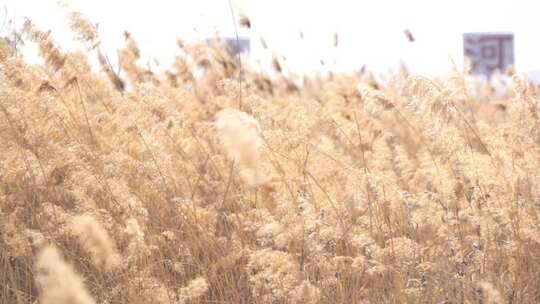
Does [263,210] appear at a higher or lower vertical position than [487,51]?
higher

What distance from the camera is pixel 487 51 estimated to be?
36.6 ft

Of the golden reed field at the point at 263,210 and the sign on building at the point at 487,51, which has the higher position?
the golden reed field at the point at 263,210

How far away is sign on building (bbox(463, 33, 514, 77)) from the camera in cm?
1096

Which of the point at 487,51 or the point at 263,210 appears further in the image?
the point at 487,51

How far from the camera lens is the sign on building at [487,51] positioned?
36.0ft

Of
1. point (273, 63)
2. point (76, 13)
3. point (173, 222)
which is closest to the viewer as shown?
point (76, 13)

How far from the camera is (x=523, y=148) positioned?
2561 millimetres

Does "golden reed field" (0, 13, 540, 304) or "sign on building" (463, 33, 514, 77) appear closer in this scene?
"golden reed field" (0, 13, 540, 304)

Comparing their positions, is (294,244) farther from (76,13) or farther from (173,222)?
(76,13)

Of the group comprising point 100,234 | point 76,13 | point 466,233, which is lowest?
point 466,233

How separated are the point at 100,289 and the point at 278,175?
542 millimetres

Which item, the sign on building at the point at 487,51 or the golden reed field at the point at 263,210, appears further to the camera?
the sign on building at the point at 487,51

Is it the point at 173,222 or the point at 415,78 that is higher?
the point at 415,78

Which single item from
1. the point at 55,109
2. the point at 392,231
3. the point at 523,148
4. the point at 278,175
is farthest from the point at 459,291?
the point at 55,109
